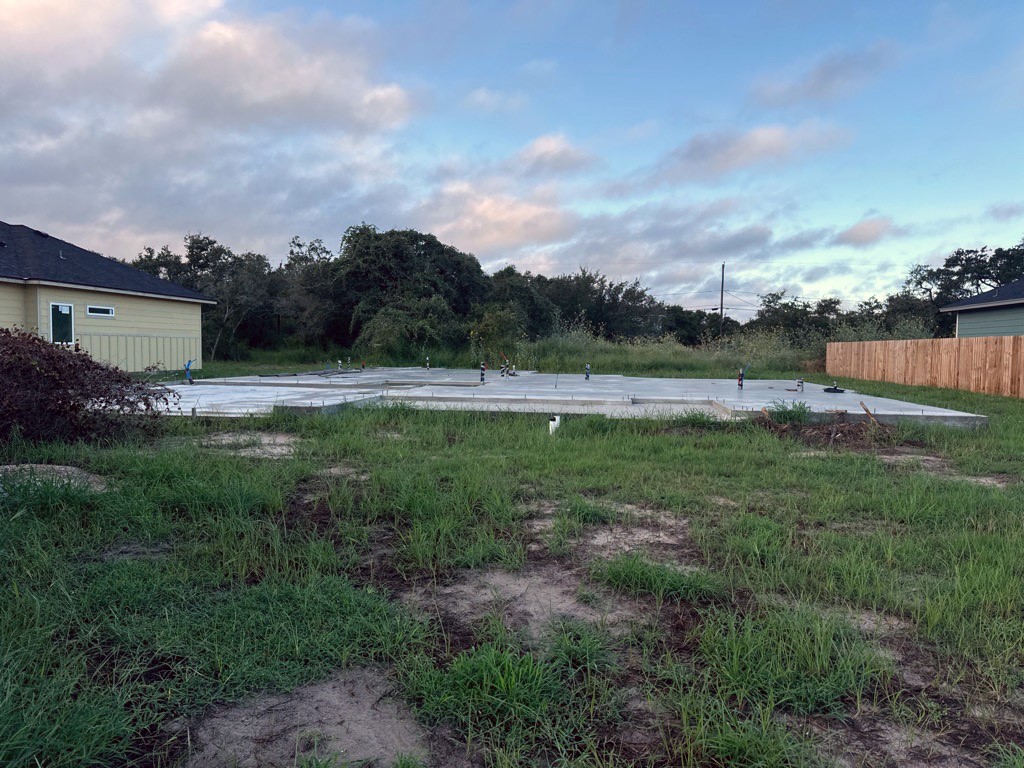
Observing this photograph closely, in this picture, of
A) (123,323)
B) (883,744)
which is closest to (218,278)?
(123,323)

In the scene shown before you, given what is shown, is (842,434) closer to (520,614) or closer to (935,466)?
(935,466)

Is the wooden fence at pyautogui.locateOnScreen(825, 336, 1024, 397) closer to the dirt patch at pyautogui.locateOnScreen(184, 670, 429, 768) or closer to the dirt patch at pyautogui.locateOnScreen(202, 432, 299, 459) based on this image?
the dirt patch at pyautogui.locateOnScreen(202, 432, 299, 459)

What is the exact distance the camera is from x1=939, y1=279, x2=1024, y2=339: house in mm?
17875

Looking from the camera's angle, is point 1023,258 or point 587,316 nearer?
point 1023,258

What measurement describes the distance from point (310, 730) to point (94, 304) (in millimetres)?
19616

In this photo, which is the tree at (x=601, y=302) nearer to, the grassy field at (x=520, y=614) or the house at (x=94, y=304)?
the house at (x=94, y=304)

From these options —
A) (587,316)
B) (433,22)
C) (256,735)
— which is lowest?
(256,735)

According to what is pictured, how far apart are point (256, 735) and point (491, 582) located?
1.31m

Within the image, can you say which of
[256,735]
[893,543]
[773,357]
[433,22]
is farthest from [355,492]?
[773,357]

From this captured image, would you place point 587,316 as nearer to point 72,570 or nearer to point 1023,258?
point 1023,258

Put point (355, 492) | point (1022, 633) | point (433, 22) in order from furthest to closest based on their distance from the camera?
1. point (433, 22)
2. point (355, 492)
3. point (1022, 633)

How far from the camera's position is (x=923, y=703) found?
76.5 inches

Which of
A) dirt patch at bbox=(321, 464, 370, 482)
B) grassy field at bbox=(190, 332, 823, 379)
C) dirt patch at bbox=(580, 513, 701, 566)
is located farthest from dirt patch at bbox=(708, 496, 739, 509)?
grassy field at bbox=(190, 332, 823, 379)

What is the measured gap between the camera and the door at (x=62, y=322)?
53.9 feet
